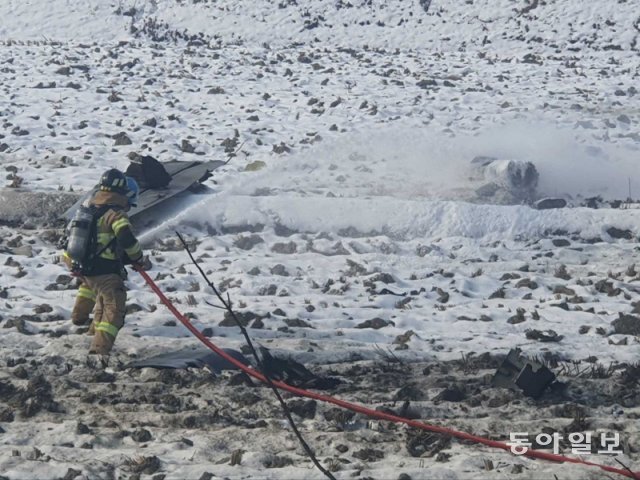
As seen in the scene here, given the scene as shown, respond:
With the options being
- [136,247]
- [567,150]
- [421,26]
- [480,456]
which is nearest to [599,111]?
[567,150]

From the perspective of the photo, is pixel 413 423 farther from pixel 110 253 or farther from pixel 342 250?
pixel 342 250

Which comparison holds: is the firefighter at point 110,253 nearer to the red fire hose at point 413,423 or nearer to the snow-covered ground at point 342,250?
the snow-covered ground at point 342,250

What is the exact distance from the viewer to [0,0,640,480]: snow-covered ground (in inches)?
243

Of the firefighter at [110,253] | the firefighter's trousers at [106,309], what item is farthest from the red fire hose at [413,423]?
the firefighter at [110,253]

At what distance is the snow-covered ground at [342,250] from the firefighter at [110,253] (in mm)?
386

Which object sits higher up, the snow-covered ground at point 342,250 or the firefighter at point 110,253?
the firefighter at point 110,253

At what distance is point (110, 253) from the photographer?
8172 mm

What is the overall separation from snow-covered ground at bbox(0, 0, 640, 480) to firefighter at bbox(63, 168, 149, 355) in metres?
0.39

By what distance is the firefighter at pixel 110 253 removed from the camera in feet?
26.3

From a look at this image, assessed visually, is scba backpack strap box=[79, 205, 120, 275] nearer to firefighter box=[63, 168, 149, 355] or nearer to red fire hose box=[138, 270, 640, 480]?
firefighter box=[63, 168, 149, 355]

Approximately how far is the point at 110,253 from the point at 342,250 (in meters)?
3.59

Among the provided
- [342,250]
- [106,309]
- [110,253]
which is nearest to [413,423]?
[106,309]

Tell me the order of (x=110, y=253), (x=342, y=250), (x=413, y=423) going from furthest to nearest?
(x=342, y=250) → (x=110, y=253) → (x=413, y=423)

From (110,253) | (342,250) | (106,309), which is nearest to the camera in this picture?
(106,309)
